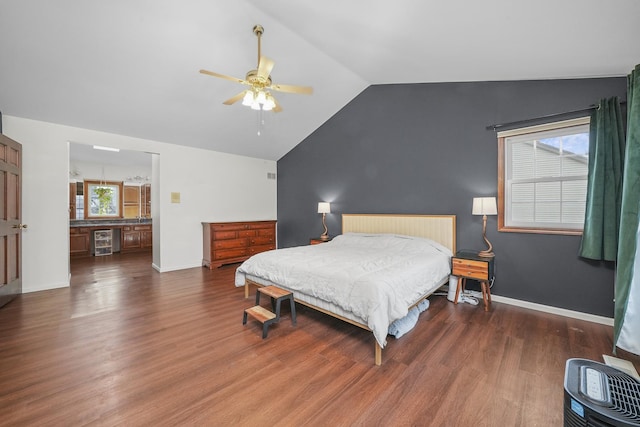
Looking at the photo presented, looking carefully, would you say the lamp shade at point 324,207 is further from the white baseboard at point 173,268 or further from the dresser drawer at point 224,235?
the white baseboard at point 173,268

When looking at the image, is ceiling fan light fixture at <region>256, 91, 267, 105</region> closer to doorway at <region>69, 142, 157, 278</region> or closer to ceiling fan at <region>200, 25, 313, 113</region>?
ceiling fan at <region>200, 25, 313, 113</region>

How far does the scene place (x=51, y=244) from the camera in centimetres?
397

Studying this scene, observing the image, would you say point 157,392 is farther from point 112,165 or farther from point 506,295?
point 112,165

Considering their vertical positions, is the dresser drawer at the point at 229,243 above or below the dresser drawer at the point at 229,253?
above

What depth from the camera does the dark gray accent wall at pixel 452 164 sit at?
300cm

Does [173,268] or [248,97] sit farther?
[173,268]

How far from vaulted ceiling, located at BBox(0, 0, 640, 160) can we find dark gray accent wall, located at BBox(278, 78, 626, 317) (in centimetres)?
26

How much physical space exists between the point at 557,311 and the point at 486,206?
1421mm

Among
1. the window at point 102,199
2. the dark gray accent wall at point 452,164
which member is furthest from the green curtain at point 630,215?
the window at point 102,199

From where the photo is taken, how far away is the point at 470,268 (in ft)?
10.6

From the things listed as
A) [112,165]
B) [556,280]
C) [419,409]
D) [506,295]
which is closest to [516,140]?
[556,280]

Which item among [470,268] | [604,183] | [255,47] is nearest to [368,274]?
[470,268]

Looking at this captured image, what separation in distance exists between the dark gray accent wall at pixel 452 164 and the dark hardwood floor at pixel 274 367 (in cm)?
48

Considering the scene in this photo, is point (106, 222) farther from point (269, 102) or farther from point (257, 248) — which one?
point (269, 102)
